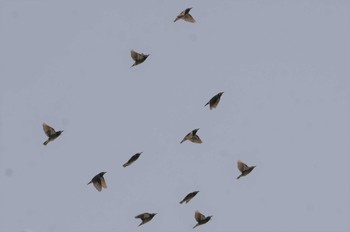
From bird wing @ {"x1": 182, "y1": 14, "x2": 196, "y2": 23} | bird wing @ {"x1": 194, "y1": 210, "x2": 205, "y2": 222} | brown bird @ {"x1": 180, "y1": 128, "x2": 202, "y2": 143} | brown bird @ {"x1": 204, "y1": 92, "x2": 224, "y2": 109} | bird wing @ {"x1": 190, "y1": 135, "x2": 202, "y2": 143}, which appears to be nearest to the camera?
brown bird @ {"x1": 204, "y1": 92, "x2": 224, "y2": 109}

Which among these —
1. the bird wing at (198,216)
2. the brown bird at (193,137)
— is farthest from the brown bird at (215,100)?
the bird wing at (198,216)

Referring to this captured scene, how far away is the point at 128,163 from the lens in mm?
42656

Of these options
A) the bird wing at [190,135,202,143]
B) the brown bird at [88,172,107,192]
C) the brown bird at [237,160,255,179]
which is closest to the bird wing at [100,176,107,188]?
the brown bird at [88,172,107,192]

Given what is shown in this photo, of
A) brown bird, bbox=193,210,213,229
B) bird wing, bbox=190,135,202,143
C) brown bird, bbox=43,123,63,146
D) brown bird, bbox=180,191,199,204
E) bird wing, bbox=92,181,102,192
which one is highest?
brown bird, bbox=43,123,63,146

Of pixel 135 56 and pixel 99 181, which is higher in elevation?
pixel 135 56

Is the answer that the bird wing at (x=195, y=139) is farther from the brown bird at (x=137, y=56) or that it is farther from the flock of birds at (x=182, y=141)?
the brown bird at (x=137, y=56)

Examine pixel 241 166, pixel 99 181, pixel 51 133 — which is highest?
pixel 51 133

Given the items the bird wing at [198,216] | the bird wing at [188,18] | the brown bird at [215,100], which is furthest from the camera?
the bird wing at [188,18]

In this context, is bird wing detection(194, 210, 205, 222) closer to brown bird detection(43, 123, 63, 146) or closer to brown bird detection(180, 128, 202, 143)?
brown bird detection(180, 128, 202, 143)

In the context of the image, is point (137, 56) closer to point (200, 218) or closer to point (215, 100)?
point (215, 100)

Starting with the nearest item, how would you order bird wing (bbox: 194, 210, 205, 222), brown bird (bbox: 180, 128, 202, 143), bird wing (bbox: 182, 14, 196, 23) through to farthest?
1. brown bird (bbox: 180, 128, 202, 143)
2. bird wing (bbox: 194, 210, 205, 222)
3. bird wing (bbox: 182, 14, 196, 23)

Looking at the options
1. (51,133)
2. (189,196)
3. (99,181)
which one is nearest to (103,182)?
(99,181)

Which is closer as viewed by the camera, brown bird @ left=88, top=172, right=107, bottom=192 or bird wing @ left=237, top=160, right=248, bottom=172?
brown bird @ left=88, top=172, right=107, bottom=192

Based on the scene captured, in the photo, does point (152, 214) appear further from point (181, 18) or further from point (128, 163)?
point (181, 18)
